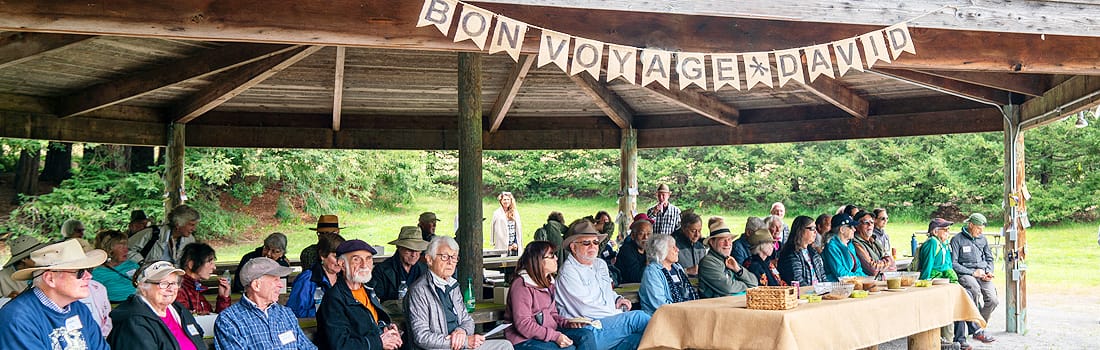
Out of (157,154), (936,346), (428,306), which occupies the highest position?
(157,154)

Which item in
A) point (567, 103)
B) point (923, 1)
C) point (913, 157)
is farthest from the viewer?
point (913, 157)

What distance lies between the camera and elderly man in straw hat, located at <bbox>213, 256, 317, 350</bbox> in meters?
4.39

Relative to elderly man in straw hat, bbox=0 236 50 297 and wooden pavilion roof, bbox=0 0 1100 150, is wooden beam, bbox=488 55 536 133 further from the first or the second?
elderly man in straw hat, bbox=0 236 50 297

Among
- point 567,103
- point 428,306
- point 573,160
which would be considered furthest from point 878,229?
point 573,160

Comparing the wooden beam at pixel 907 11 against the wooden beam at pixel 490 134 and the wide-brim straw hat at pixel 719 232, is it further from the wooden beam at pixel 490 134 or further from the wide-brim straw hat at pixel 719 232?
the wooden beam at pixel 490 134

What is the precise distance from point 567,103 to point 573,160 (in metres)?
15.0

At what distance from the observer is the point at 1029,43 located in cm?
593

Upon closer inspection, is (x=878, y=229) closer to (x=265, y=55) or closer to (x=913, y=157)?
(x=265, y=55)

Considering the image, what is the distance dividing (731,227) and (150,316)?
1979 cm

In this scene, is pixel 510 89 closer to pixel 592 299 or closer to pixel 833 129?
pixel 592 299

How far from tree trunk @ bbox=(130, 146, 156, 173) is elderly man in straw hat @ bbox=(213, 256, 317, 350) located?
16197mm

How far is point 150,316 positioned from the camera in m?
4.06

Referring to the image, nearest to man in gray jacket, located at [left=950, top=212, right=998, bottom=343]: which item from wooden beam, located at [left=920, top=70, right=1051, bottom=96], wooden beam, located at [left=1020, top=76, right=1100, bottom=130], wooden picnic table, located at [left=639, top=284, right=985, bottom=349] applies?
wooden beam, located at [left=1020, top=76, right=1100, bottom=130]

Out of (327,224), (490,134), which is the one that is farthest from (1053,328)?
(327,224)
